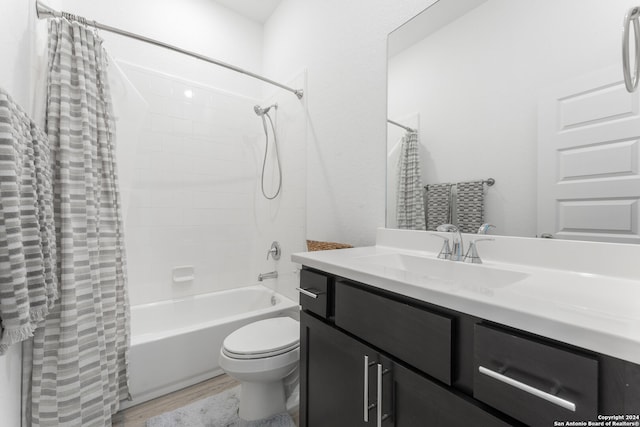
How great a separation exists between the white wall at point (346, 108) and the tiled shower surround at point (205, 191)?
0.64ft

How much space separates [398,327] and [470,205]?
2.14 ft

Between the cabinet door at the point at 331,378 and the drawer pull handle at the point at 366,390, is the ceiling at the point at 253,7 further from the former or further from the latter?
the drawer pull handle at the point at 366,390

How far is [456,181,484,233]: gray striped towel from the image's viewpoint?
43.4 inches

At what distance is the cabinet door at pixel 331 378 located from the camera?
0.87 metres

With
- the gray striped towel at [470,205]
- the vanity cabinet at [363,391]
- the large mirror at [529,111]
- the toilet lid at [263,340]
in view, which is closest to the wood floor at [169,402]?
the toilet lid at [263,340]

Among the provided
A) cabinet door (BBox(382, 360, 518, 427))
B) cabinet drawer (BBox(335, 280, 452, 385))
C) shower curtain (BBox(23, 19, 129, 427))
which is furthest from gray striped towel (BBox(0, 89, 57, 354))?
cabinet door (BBox(382, 360, 518, 427))

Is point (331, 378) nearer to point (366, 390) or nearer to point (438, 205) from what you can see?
point (366, 390)

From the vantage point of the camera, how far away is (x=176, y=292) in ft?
7.22

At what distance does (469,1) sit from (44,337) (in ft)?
7.27

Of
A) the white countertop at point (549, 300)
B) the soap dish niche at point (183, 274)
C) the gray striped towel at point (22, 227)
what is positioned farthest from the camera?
the soap dish niche at point (183, 274)

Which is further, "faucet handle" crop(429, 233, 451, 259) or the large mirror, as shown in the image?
"faucet handle" crop(429, 233, 451, 259)

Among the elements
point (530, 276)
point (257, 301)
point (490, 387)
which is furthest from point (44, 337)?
point (530, 276)

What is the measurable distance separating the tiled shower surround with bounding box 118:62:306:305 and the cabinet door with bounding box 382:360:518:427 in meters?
1.38

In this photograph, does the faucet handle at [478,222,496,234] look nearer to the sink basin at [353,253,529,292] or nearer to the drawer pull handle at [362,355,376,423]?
the sink basin at [353,253,529,292]
